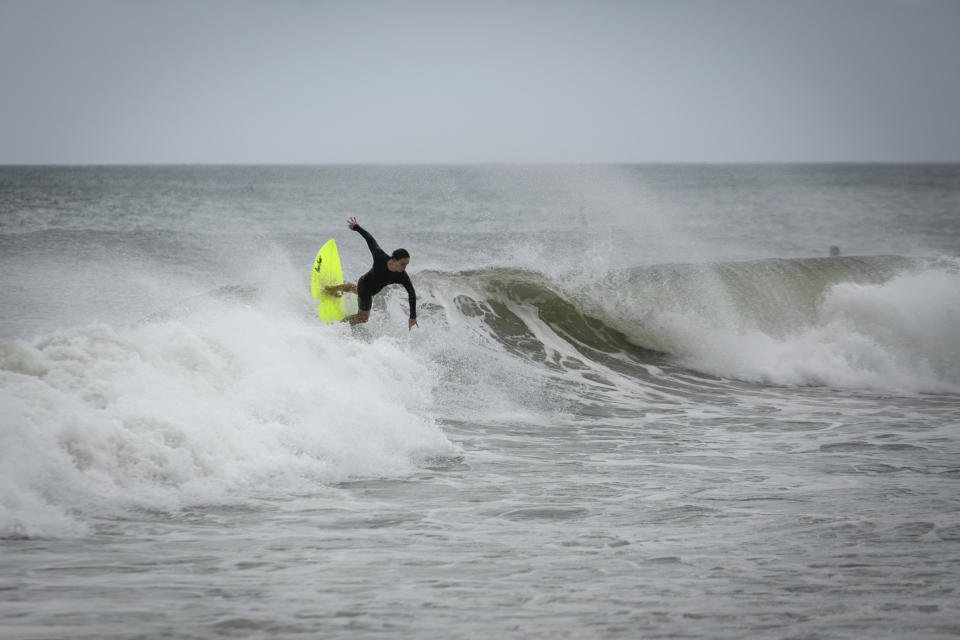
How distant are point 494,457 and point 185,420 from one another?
2744 millimetres

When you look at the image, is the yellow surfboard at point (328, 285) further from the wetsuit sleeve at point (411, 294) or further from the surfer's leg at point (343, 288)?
the wetsuit sleeve at point (411, 294)

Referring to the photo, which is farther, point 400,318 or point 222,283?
point 222,283

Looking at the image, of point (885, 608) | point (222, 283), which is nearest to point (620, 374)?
point (885, 608)

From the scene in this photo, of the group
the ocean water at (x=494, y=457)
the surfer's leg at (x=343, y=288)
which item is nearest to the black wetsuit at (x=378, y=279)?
the surfer's leg at (x=343, y=288)

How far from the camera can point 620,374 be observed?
43.1 ft

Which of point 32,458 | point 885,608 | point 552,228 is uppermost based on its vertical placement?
point 552,228

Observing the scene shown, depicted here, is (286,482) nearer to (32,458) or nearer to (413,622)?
(32,458)

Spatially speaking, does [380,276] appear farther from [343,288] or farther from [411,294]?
[343,288]

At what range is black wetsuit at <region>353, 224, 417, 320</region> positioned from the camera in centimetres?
1012

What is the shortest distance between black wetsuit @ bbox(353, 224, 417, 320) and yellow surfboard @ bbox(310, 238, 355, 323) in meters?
0.75

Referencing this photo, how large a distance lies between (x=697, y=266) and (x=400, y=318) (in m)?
7.28

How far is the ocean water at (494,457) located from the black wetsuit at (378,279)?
633 mm

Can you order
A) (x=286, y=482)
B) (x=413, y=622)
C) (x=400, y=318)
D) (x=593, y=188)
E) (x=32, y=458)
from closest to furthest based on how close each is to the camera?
(x=413, y=622) → (x=32, y=458) → (x=286, y=482) → (x=400, y=318) → (x=593, y=188)

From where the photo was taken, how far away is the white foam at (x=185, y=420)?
6.18 meters
